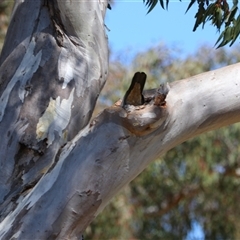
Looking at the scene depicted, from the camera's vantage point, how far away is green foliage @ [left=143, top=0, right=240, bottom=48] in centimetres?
315

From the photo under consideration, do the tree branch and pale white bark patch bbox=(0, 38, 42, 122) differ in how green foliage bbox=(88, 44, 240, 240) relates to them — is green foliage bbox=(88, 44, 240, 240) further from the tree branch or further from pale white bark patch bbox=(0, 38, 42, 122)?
the tree branch

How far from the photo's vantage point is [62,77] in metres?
3.05

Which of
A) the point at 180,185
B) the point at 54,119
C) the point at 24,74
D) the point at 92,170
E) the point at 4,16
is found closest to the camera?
the point at 92,170

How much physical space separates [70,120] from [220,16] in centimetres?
95

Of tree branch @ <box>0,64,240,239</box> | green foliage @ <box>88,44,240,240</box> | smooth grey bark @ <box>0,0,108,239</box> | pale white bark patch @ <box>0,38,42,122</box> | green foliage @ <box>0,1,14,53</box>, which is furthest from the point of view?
green foliage @ <box>88,44,240,240</box>

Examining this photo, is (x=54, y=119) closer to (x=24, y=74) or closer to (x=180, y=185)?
(x=24, y=74)

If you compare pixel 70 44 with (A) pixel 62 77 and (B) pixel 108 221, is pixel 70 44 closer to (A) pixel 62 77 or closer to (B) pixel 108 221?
(A) pixel 62 77

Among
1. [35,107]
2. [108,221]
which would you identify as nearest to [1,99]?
[35,107]

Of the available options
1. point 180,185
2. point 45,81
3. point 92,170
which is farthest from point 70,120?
point 180,185

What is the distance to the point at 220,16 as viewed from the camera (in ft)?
10.9

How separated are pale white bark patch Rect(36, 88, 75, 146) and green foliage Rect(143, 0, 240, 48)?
0.75 meters


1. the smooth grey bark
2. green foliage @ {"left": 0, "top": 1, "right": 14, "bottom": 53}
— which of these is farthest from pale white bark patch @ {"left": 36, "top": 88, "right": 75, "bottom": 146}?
green foliage @ {"left": 0, "top": 1, "right": 14, "bottom": 53}

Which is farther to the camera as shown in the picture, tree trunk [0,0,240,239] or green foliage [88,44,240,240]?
green foliage [88,44,240,240]

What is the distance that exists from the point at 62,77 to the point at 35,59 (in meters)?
0.17
